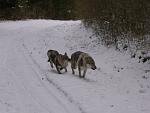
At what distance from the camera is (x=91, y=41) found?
23.8 meters

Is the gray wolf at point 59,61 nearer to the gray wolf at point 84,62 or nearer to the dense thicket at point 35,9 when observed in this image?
the gray wolf at point 84,62

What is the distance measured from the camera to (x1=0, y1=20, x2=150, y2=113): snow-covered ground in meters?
12.1

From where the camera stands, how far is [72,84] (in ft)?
48.3

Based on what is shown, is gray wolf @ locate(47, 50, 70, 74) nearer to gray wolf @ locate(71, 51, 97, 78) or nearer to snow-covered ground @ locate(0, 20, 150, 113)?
snow-covered ground @ locate(0, 20, 150, 113)

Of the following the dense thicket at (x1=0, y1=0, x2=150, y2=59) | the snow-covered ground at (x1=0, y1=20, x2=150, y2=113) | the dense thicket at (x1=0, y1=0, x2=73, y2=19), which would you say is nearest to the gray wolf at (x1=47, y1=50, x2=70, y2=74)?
the snow-covered ground at (x1=0, y1=20, x2=150, y2=113)

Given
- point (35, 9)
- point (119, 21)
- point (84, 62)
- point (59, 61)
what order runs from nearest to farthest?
1. point (84, 62)
2. point (59, 61)
3. point (119, 21)
4. point (35, 9)

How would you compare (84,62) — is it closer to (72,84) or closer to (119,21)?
(72,84)

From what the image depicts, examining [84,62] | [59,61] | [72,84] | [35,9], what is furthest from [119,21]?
[35,9]

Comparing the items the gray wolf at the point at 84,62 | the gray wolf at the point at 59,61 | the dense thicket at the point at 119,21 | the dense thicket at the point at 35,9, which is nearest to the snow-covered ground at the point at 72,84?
the gray wolf at the point at 59,61

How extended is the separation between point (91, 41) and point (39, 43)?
346cm

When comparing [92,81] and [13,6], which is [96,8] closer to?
[92,81]

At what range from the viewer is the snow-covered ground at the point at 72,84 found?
12.1m

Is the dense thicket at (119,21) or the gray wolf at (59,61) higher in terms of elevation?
the dense thicket at (119,21)

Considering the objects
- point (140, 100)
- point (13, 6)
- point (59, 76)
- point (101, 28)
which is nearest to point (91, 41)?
point (101, 28)
